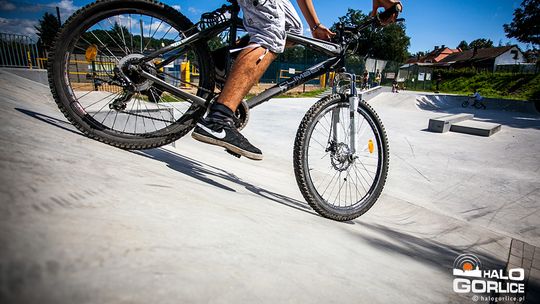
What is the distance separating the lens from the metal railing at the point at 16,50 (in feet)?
34.7

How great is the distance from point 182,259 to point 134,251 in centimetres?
14

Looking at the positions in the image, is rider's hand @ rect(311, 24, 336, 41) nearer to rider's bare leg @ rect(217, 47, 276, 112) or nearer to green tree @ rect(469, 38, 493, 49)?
rider's bare leg @ rect(217, 47, 276, 112)

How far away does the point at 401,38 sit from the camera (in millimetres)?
79312

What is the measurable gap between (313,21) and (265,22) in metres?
0.84

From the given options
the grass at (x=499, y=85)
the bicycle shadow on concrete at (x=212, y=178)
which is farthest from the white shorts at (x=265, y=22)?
the grass at (x=499, y=85)

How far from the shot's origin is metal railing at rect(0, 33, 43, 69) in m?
10.6

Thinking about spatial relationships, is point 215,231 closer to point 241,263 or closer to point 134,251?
point 241,263

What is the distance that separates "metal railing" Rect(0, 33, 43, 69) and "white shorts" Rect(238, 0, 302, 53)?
520 inches

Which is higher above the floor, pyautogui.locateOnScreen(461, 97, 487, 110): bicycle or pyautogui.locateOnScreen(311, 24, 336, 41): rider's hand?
pyautogui.locateOnScreen(311, 24, 336, 41): rider's hand

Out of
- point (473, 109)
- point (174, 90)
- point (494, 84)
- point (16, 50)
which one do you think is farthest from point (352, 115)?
point (494, 84)

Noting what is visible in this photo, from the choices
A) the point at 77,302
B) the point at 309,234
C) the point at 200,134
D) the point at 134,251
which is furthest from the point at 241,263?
the point at 200,134

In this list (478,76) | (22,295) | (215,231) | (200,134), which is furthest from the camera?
(478,76)

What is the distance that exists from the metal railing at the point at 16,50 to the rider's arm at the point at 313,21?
1309cm

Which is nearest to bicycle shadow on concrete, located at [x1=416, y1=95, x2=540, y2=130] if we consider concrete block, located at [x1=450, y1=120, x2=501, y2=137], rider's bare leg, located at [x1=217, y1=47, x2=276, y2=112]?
concrete block, located at [x1=450, y1=120, x2=501, y2=137]
